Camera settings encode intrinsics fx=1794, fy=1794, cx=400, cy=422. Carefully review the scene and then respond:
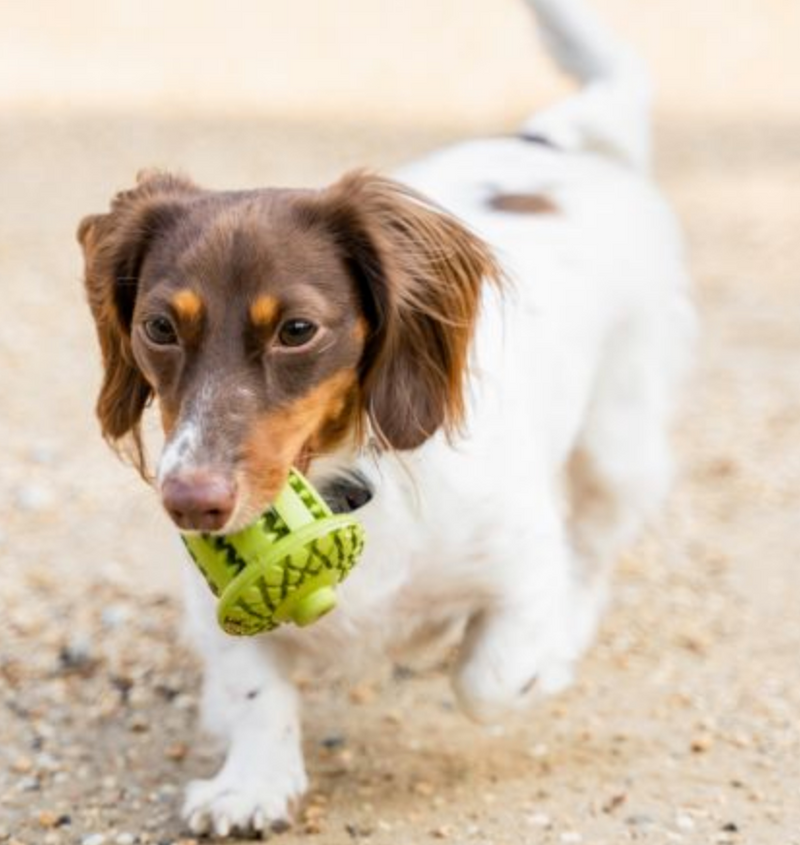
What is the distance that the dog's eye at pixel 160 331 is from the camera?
9.82 feet

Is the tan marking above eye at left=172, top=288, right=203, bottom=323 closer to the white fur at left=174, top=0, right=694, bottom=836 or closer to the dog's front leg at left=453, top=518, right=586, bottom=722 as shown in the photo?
the white fur at left=174, top=0, right=694, bottom=836

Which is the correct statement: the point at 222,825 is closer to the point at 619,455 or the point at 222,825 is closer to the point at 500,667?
the point at 500,667

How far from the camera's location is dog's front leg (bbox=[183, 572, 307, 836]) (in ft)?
11.2

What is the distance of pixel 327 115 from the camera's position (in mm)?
10297

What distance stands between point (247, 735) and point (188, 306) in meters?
1.00

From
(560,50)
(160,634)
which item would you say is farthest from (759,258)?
(160,634)

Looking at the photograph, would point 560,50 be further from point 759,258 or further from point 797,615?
point 759,258

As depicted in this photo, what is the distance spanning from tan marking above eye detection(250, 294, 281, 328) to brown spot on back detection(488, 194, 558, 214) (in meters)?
1.37

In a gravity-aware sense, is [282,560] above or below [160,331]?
below

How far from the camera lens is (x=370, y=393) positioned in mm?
3184

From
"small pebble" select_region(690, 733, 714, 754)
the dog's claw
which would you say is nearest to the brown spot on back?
"small pebble" select_region(690, 733, 714, 754)

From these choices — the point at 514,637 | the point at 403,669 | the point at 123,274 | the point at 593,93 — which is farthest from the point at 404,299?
the point at 593,93

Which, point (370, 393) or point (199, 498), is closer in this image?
point (199, 498)

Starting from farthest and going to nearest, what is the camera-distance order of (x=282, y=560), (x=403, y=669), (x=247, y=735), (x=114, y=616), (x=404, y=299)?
(x=114, y=616) → (x=403, y=669) → (x=247, y=735) → (x=404, y=299) → (x=282, y=560)
